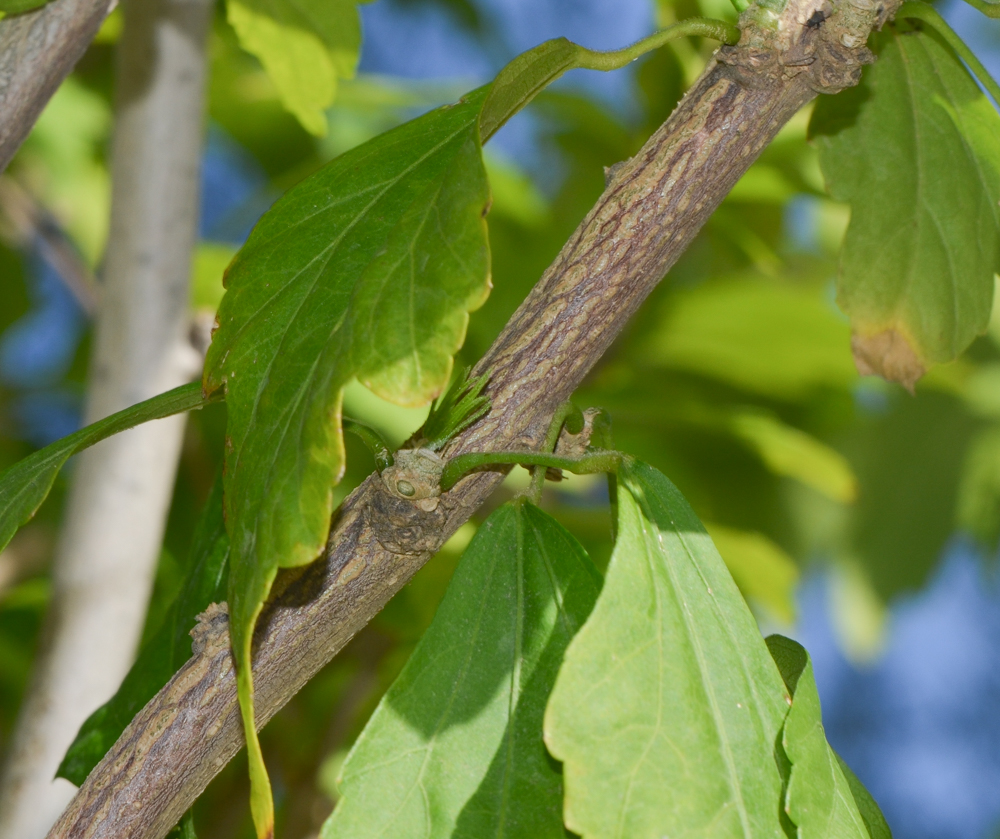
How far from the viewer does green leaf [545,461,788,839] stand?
0.89ft

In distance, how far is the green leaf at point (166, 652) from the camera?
39cm

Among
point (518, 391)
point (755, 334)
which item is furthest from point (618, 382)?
point (518, 391)

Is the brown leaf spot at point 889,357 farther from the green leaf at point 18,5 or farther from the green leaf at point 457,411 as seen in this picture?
the green leaf at point 18,5

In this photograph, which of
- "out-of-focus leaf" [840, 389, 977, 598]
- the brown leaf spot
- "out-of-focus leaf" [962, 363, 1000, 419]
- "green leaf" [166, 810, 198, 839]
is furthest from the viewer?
"out-of-focus leaf" [840, 389, 977, 598]

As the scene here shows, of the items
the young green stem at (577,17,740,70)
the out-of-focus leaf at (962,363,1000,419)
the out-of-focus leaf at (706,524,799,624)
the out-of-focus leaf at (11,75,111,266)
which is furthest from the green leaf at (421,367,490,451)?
the out-of-focus leaf at (962,363,1000,419)

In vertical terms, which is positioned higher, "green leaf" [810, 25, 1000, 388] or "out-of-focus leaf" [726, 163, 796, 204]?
"out-of-focus leaf" [726, 163, 796, 204]

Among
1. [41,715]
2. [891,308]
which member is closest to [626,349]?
[891,308]

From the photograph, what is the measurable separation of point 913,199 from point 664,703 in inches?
10.6

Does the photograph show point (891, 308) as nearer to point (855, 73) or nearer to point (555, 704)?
point (855, 73)

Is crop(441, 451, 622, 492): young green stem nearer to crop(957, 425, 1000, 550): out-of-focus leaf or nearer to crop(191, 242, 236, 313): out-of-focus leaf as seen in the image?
crop(191, 242, 236, 313): out-of-focus leaf

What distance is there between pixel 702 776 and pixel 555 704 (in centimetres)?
4

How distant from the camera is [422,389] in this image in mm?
257

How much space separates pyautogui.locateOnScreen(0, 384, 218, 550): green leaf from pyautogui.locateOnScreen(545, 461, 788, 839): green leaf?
0.47ft

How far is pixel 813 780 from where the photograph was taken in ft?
0.94
